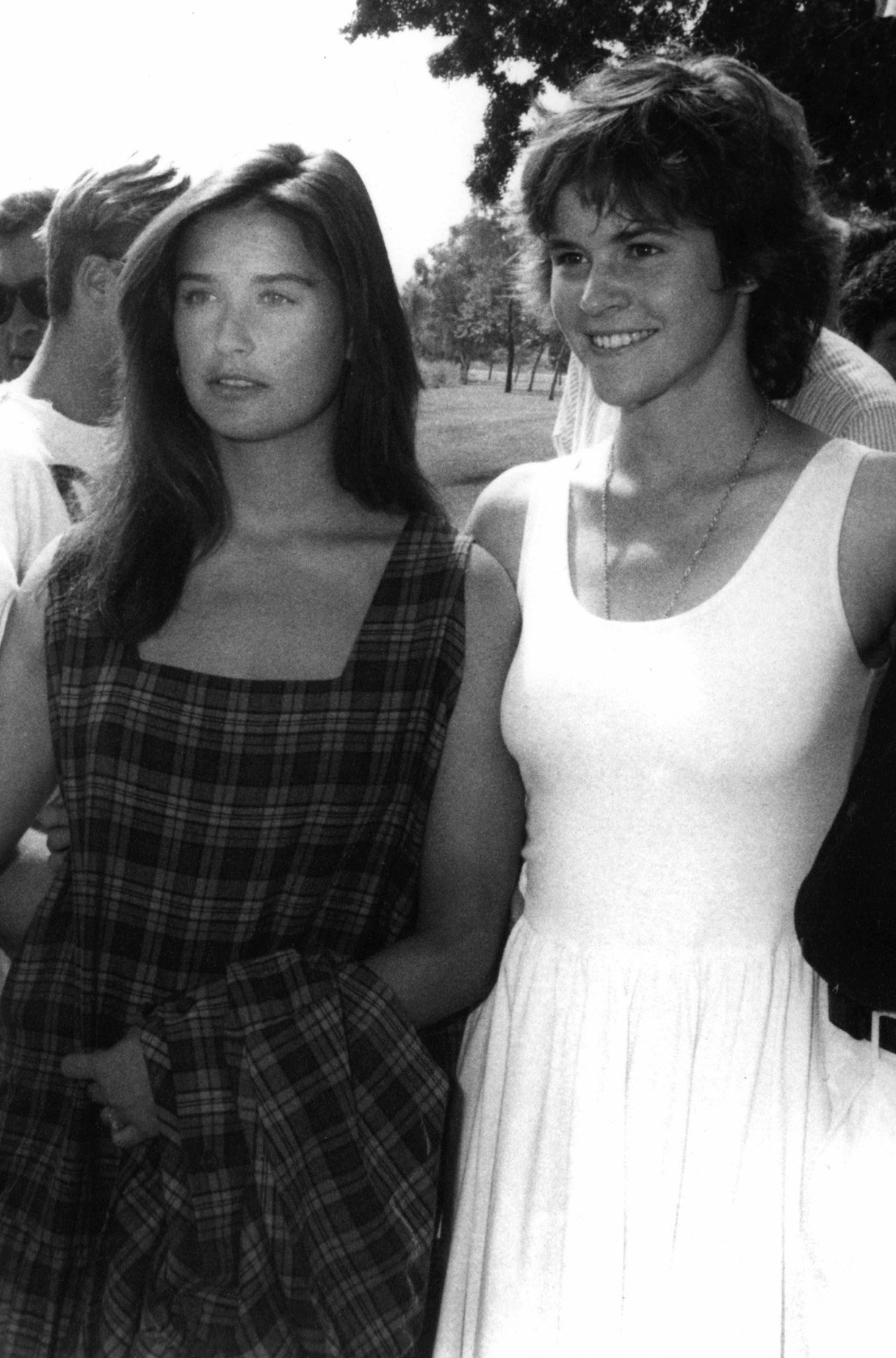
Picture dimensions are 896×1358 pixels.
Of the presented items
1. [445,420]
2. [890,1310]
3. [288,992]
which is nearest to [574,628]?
[288,992]

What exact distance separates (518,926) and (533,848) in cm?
10

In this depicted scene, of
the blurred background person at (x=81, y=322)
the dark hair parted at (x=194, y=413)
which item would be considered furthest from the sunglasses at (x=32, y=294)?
the dark hair parted at (x=194, y=413)

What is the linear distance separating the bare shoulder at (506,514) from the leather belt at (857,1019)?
58 cm

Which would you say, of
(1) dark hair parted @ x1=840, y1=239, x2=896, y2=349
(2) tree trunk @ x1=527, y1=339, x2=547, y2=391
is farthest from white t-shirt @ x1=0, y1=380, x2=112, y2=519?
(1) dark hair parted @ x1=840, y1=239, x2=896, y2=349

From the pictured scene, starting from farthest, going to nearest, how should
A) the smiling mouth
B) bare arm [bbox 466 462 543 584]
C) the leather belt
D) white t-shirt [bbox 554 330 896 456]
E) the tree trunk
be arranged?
the tree trunk < white t-shirt [bbox 554 330 896 456] < bare arm [bbox 466 462 543 584] < the smiling mouth < the leather belt

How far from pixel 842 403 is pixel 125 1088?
1.28m

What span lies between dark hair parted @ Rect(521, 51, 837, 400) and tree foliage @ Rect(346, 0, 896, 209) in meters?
0.73

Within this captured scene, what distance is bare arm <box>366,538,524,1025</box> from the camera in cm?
143

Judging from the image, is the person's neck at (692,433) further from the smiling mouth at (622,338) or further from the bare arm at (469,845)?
the bare arm at (469,845)

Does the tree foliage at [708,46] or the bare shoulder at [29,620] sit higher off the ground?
the tree foliage at [708,46]

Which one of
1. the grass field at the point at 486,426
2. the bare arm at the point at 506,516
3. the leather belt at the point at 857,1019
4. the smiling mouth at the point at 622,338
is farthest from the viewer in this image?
the grass field at the point at 486,426

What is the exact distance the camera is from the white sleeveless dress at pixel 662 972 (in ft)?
4.33

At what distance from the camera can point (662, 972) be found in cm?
142

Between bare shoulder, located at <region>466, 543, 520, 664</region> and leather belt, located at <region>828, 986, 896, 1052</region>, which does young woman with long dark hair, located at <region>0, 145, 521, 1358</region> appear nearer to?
bare shoulder, located at <region>466, 543, 520, 664</region>
